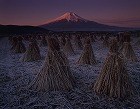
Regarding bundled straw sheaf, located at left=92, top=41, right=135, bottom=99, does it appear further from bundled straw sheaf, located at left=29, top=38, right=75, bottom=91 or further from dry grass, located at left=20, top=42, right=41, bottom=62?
dry grass, located at left=20, top=42, right=41, bottom=62

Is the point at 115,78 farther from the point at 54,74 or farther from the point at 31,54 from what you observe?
the point at 31,54

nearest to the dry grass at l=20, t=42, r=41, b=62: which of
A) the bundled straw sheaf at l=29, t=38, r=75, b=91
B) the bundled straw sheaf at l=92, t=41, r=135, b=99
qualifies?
the bundled straw sheaf at l=29, t=38, r=75, b=91

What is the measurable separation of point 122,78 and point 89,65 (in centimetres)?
378

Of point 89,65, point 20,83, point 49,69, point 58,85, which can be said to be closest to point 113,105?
point 58,85

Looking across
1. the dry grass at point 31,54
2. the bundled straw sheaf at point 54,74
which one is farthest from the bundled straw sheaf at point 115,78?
the dry grass at point 31,54

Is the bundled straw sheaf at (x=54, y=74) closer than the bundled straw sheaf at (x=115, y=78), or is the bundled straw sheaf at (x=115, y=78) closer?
the bundled straw sheaf at (x=115, y=78)

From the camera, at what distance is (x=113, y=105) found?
4312 millimetres

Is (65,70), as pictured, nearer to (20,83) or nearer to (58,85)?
(58,85)

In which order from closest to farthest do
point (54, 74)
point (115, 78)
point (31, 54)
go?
point (115, 78)
point (54, 74)
point (31, 54)

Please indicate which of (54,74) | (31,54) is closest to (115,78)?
(54,74)

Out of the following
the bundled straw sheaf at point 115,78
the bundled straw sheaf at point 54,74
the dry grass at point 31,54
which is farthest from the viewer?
the dry grass at point 31,54

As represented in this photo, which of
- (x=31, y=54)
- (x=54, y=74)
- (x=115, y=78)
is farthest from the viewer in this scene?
(x=31, y=54)

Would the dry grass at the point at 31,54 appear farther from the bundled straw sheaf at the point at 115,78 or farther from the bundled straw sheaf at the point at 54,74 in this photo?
the bundled straw sheaf at the point at 115,78

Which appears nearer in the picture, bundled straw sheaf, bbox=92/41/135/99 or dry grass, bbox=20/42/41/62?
bundled straw sheaf, bbox=92/41/135/99
